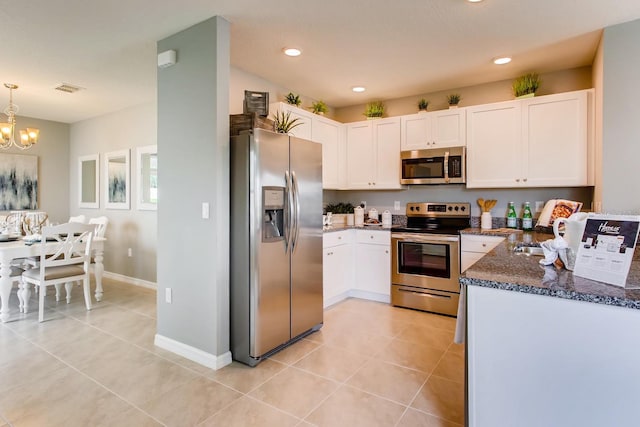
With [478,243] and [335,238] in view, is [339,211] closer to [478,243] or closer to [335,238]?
[335,238]

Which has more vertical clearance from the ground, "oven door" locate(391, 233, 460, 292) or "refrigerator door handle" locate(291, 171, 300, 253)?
"refrigerator door handle" locate(291, 171, 300, 253)

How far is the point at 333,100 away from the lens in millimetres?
4684

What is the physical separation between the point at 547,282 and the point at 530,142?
257cm

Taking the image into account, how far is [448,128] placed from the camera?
392 centimetres

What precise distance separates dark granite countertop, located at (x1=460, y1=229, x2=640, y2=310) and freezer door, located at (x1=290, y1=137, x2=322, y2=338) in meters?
1.51

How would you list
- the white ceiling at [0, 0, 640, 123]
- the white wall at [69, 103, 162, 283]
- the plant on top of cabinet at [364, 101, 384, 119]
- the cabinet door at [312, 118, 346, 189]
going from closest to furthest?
the white ceiling at [0, 0, 640, 123], the cabinet door at [312, 118, 346, 189], the plant on top of cabinet at [364, 101, 384, 119], the white wall at [69, 103, 162, 283]

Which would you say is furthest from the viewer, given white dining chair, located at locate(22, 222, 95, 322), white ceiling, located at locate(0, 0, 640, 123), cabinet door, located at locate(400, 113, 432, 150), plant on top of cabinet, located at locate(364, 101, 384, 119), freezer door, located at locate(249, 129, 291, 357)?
plant on top of cabinet, located at locate(364, 101, 384, 119)

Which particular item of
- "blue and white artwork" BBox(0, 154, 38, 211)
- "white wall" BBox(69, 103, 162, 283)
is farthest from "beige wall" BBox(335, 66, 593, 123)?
"blue and white artwork" BBox(0, 154, 38, 211)

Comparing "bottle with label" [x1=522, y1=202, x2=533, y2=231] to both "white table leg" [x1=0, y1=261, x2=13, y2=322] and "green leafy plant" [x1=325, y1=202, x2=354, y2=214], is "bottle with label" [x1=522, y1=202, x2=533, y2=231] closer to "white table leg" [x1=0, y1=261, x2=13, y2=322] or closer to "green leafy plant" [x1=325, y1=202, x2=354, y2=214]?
"green leafy plant" [x1=325, y1=202, x2=354, y2=214]

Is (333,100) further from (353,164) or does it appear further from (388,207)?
(388,207)

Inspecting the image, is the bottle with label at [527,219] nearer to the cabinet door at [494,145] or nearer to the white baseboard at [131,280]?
the cabinet door at [494,145]

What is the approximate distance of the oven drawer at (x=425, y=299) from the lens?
3.63m

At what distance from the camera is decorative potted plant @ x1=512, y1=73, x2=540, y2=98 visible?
3496 mm

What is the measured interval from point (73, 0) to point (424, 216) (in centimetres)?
381
